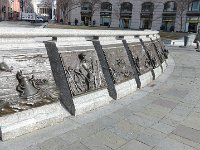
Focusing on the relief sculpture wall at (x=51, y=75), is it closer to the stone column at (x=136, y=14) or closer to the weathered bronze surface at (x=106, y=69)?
the weathered bronze surface at (x=106, y=69)

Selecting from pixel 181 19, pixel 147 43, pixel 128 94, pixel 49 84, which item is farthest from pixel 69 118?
pixel 181 19

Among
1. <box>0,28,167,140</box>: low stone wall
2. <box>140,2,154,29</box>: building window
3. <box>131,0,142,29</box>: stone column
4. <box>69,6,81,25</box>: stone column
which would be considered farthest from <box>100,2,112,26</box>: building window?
<box>0,28,167,140</box>: low stone wall

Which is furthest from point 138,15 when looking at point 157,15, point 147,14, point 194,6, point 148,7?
point 194,6

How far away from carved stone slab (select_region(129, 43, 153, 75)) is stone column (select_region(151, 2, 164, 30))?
4208 cm

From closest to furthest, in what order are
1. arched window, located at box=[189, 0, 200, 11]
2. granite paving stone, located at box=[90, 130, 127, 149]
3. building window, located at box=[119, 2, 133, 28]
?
granite paving stone, located at box=[90, 130, 127, 149] < arched window, located at box=[189, 0, 200, 11] < building window, located at box=[119, 2, 133, 28]

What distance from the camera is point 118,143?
4191 mm

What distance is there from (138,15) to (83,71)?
155 feet

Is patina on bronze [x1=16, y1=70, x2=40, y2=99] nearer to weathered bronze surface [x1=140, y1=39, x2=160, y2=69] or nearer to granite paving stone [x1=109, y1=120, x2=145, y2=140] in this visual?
granite paving stone [x1=109, y1=120, x2=145, y2=140]

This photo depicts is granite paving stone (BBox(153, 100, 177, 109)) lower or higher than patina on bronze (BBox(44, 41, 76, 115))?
lower

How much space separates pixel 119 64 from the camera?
271 inches

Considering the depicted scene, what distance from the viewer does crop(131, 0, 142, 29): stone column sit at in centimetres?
4944

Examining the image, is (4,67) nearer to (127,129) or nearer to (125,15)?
(127,129)

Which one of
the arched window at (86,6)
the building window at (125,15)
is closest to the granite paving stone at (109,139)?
the building window at (125,15)

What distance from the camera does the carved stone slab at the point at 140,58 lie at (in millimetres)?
7915
